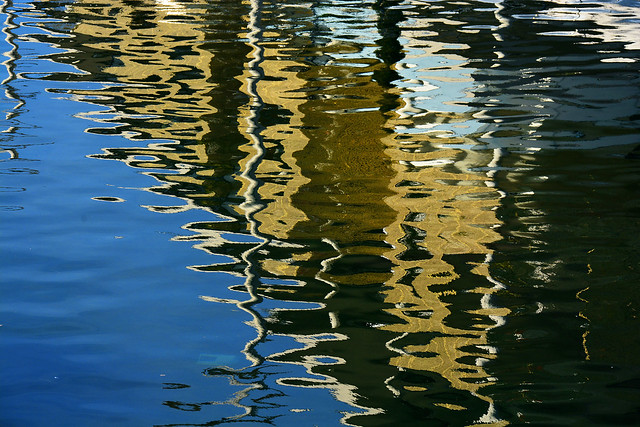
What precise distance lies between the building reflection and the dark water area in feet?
0.07

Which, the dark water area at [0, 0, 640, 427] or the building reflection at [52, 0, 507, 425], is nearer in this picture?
the dark water area at [0, 0, 640, 427]

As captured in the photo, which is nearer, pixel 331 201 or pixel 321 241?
pixel 321 241

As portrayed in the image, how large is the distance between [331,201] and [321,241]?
2.49ft

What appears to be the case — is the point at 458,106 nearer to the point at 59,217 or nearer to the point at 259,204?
the point at 259,204

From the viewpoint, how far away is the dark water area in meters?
3.71

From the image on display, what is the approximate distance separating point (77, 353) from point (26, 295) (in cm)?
82

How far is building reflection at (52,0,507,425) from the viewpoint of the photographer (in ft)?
12.7

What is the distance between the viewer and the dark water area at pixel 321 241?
3707 millimetres

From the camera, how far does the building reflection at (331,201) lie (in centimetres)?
388

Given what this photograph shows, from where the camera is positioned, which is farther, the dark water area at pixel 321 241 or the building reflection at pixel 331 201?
the building reflection at pixel 331 201

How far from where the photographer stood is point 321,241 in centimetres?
541

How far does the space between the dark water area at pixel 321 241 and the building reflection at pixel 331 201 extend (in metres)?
0.02

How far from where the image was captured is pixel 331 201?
20.1ft

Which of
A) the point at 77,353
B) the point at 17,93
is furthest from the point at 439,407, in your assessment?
the point at 17,93
